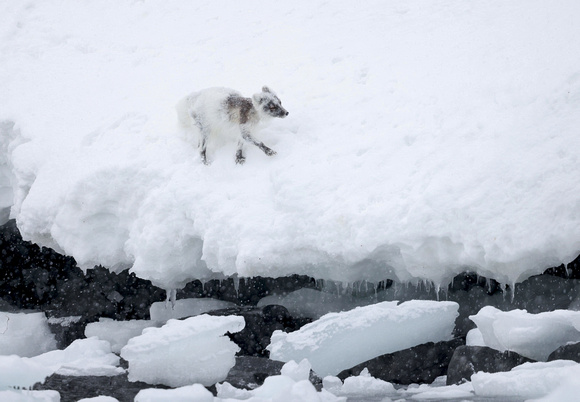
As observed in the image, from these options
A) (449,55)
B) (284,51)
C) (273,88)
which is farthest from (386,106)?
(284,51)

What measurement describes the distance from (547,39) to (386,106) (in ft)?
5.60

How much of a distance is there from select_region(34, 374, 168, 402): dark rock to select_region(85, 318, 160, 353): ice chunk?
4.76 feet

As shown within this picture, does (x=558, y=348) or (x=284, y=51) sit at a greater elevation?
(x=284, y=51)

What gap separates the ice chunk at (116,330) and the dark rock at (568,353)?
158 inches

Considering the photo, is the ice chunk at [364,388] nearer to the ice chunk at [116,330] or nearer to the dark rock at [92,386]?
the dark rock at [92,386]


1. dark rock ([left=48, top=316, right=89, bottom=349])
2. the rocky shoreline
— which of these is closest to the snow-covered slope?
the rocky shoreline

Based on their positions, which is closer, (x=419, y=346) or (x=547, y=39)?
(x=419, y=346)

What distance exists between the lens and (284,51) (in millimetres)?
8891

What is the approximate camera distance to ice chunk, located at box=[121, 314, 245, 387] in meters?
5.28

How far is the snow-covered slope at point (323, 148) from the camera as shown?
5.76m

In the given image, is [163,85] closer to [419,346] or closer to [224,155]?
[224,155]

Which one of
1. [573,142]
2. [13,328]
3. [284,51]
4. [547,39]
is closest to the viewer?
[573,142]

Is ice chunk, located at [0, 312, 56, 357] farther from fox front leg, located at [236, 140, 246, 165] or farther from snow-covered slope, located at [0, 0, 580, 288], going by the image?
fox front leg, located at [236, 140, 246, 165]

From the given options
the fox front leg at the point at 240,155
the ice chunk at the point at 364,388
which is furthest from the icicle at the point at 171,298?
the ice chunk at the point at 364,388
